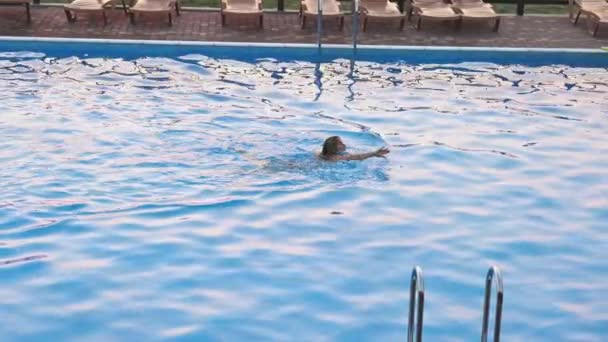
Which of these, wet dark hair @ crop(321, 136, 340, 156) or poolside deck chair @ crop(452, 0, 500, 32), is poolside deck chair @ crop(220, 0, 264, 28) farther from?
wet dark hair @ crop(321, 136, 340, 156)

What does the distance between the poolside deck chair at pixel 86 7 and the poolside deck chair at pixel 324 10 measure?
9.72ft

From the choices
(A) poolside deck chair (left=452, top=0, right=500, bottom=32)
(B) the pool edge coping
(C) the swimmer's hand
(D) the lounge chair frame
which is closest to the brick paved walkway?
(D) the lounge chair frame

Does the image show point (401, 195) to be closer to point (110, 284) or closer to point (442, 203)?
point (442, 203)

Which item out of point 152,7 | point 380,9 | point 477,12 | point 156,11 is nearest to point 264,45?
point 156,11

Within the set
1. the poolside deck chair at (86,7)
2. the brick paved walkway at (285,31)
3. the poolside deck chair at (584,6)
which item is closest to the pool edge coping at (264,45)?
the brick paved walkway at (285,31)

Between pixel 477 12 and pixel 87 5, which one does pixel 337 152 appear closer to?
pixel 477 12

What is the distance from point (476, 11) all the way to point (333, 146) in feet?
22.2

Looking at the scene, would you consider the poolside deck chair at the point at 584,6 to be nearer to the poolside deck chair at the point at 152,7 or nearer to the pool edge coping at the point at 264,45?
the pool edge coping at the point at 264,45

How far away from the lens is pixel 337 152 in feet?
31.4

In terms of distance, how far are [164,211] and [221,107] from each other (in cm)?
325

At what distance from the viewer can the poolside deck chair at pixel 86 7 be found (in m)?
14.8

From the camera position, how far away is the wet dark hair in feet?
30.9

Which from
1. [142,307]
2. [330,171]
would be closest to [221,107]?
[330,171]

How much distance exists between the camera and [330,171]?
9.56 m
